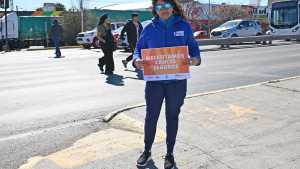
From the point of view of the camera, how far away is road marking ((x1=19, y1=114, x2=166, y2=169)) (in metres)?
5.56

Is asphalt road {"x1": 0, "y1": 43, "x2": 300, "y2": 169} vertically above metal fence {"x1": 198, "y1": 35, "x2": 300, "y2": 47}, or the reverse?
metal fence {"x1": 198, "y1": 35, "x2": 300, "y2": 47}

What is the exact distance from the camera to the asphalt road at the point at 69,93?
671 centimetres

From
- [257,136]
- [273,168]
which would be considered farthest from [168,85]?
[257,136]

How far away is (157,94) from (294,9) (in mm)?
29821

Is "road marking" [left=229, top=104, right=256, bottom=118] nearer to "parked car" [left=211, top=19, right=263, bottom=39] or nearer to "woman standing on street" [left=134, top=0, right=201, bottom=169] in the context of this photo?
"woman standing on street" [left=134, top=0, right=201, bottom=169]

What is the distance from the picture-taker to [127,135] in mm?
6574

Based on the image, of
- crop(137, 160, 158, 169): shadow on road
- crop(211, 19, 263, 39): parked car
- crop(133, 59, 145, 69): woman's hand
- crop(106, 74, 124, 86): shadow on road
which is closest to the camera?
crop(133, 59, 145, 69): woman's hand

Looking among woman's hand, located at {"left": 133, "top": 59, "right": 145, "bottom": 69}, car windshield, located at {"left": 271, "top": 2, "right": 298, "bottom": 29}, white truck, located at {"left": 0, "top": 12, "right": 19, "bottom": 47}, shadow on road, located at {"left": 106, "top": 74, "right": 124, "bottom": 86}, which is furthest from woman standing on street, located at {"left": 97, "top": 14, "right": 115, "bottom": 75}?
car windshield, located at {"left": 271, "top": 2, "right": 298, "bottom": 29}

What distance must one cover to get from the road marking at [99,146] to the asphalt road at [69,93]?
8.7 inches

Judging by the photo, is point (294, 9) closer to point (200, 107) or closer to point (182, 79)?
point (200, 107)

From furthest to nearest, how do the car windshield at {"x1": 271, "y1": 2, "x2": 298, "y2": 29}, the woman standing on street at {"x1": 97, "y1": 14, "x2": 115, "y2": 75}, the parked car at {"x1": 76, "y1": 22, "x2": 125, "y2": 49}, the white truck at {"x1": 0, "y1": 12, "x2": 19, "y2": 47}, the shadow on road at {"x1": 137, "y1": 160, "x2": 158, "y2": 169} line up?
the car windshield at {"x1": 271, "y1": 2, "x2": 298, "y2": 29}
the white truck at {"x1": 0, "y1": 12, "x2": 19, "y2": 47}
the parked car at {"x1": 76, "y1": 22, "x2": 125, "y2": 49}
the woman standing on street at {"x1": 97, "y1": 14, "x2": 115, "y2": 75}
the shadow on road at {"x1": 137, "y1": 160, "x2": 158, "y2": 169}

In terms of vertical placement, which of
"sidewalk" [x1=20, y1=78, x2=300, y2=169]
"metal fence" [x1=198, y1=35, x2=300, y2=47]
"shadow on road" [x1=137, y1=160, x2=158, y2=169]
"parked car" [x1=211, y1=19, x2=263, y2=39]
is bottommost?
"shadow on road" [x1=137, y1=160, x2=158, y2=169]

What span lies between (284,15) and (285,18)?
220 mm

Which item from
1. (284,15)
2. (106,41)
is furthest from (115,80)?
(284,15)
